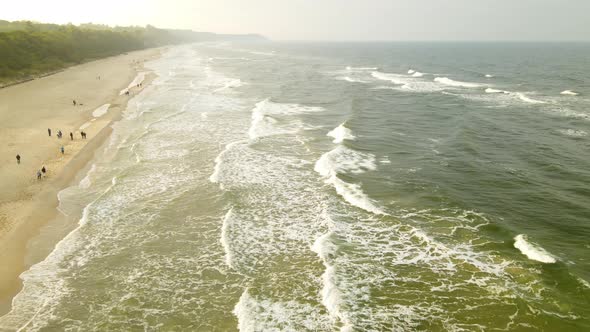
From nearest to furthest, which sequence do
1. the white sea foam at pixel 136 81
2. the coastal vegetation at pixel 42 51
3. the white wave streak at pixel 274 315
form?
1. the white wave streak at pixel 274 315
2. the white sea foam at pixel 136 81
3. the coastal vegetation at pixel 42 51

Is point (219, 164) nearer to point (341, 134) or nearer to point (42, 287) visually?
point (341, 134)

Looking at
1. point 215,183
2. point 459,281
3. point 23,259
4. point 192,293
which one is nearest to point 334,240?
point 459,281

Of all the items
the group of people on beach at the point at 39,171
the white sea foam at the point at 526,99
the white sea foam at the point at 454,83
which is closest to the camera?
the group of people on beach at the point at 39,171

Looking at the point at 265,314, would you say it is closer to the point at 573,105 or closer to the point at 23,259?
the point at 23,259

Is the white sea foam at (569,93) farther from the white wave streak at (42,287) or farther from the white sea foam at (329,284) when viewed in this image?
the white wave streak at (42,287)

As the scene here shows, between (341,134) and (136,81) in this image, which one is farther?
(136,81)

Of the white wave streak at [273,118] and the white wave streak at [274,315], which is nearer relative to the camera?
the white wave streak at [274,315]

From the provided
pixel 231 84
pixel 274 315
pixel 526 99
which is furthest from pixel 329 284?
pixel 231 84

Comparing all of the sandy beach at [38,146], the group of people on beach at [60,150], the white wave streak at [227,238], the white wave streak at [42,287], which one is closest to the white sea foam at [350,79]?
the sandy beach at [38,146]
